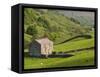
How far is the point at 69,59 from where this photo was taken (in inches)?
87.8

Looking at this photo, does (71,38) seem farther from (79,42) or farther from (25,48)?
(25,48)

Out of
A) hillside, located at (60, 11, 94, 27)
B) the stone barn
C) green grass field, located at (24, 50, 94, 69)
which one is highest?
hillside, located at (60, 11, 94, 27)

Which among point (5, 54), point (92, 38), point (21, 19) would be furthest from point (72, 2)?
point (5, 54)

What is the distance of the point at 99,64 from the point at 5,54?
880 millimetres

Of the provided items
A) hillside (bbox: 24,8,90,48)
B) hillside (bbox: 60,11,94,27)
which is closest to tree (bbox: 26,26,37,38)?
hillside (bbox: 24,8,90,48)

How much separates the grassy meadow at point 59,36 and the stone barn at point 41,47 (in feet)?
0.10

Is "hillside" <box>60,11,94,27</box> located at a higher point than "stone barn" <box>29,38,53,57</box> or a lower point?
higher

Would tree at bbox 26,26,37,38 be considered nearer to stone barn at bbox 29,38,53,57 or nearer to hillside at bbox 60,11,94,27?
stone barn at bbox 29,38,53,57

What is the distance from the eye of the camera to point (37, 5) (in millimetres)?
2090

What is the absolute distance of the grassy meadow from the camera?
6.82 feet

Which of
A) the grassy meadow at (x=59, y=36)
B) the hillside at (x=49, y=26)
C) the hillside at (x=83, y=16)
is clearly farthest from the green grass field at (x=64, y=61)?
the hillside at (x=83, y=16)

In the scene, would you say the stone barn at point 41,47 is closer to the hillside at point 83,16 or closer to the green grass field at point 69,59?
the green grass field at point 69,59

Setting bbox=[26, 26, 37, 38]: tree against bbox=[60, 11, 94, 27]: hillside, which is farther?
bbox=[60, 11, 94, 27]: hillside

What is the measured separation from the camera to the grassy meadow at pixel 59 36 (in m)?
2.08
